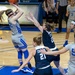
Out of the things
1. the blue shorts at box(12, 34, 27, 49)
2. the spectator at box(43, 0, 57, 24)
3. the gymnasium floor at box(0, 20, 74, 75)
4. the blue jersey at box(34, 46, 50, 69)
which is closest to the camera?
the blue jersey at box(34, 46, 50, 69)

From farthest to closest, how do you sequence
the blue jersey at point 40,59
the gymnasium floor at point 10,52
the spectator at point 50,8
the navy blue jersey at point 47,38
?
the spectator at point 50,8 → the gymnasium floor at point 10,52 → the navy blue jersey at point 47,38 → the blue jersey at point 40,59

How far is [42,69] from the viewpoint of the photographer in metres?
4.78

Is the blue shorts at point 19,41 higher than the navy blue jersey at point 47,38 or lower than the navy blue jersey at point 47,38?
lower

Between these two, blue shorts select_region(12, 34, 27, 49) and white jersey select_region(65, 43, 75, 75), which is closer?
white jersey select_region(65, 43, 75, 75)

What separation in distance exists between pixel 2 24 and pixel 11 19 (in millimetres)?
6944

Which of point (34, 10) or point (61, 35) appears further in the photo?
point (34, 10)

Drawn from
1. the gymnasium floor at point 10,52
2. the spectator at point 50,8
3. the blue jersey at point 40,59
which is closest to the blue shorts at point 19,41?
the gymnasium floor at point 10,52

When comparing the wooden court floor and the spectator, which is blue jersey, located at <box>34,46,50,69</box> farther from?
the spectator

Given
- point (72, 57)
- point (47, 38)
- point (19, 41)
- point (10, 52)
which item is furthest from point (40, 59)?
point (10, 52)

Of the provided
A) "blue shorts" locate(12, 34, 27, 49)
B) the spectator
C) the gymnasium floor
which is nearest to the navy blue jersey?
"blue shorts" locate(12, 34, 27, 49)

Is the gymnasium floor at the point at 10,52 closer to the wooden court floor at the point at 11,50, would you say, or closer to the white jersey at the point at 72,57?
the wooden court floor at the point at 11,50

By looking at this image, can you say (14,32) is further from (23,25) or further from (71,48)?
(23,25)

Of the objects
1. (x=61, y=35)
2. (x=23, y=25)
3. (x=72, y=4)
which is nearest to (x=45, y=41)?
(x=72, y=4)

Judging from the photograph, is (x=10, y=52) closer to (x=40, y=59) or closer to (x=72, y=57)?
(x=40, y=59)
